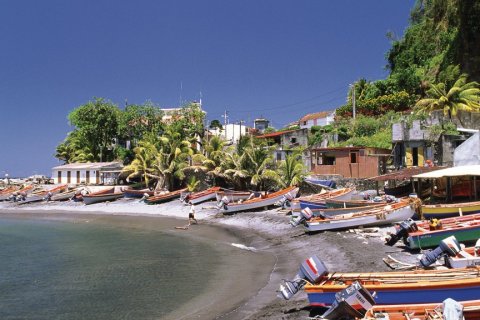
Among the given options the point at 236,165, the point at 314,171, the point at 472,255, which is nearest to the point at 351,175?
the point at 314,171

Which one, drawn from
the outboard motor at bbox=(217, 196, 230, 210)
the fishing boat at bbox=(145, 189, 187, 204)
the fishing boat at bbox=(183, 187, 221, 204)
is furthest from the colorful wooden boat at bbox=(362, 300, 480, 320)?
the fishing boat at bbox=(145, 189, 187, 204)

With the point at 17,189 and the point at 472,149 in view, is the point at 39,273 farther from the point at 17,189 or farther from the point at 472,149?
the point at 17,189

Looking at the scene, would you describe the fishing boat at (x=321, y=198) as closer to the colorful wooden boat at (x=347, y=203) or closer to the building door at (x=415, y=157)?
the colorful wooden boat at (x=347, y=203)

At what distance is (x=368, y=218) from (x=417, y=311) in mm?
13078

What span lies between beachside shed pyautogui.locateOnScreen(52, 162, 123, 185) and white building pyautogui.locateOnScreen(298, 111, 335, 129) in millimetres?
32777

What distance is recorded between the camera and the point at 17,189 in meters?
69.4

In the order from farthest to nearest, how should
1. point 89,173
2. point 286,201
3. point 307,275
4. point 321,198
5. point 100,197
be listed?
point 89,173 → point 100,197 → point 286,201 → point 321,198 → point 307,275

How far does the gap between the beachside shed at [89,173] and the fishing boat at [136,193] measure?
787 cm

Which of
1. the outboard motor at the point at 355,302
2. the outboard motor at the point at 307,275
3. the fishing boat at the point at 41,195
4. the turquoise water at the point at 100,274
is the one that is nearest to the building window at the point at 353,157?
the turquoise water at the point at 100,274

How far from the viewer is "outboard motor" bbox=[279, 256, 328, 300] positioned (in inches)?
509

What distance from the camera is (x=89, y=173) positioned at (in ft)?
208

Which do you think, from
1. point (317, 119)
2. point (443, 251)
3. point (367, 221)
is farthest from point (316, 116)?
point (443, 251)

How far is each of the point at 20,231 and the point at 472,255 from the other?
36.6 m

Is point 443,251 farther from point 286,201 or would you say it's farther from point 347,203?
point 286,201
